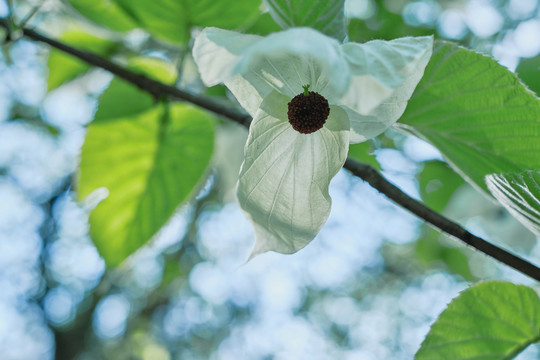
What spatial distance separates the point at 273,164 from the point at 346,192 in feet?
8.69

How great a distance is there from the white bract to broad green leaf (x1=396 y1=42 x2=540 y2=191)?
88 mm

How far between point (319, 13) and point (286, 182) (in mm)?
120

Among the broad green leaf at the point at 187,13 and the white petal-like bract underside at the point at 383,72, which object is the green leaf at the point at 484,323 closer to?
the white petal-like bract underside at the point at 383,72

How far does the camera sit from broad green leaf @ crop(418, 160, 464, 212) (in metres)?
0.90

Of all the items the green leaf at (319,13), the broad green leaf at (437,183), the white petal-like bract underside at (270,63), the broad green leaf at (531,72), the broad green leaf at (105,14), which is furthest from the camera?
the broad green leaf at (437,183)

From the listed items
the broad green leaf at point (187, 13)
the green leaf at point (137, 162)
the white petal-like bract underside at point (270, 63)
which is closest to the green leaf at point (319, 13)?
the white petal-like bract underside at point (270, 63)

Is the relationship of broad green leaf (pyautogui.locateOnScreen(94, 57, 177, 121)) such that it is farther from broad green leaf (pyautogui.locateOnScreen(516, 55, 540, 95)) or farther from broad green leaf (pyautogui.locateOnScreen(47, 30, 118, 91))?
broad green leaf (pyautogui.locateOnScreen(516, 55, 540, 95))

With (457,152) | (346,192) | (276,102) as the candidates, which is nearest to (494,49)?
(457,152)

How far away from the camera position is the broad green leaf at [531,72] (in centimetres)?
47

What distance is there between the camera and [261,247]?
12.4 inches

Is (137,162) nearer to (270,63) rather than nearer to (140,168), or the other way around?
(140,168)

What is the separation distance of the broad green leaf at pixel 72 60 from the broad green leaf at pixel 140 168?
0.17m

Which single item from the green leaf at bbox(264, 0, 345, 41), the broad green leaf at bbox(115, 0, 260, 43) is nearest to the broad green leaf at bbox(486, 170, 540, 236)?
the green leaf at bbox(264, 0, 345, 41)

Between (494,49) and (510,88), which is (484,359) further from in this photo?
(494,49)
